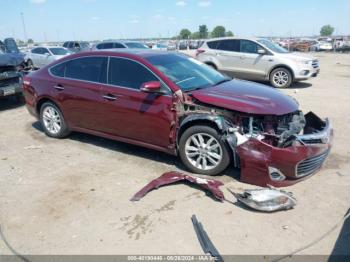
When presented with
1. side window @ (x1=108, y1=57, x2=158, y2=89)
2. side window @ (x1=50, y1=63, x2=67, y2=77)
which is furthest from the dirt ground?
side window @ (x1=50, y1=63, x2=67, y2=77)

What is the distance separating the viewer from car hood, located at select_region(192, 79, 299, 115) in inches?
170

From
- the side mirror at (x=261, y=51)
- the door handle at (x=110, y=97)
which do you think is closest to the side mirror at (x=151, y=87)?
the door handle at (x=110, y=97)

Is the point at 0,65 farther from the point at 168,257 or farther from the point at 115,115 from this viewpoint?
the point at 168,257

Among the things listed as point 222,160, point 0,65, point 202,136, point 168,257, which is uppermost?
point 0,65

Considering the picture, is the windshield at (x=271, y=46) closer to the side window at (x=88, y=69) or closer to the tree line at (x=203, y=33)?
the side window at (x=88, y=69)

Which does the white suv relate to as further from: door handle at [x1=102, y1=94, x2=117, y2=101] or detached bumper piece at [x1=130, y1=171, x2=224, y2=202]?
detached bumper piece at [x1=130, y1=171, x2=224, y2=202]

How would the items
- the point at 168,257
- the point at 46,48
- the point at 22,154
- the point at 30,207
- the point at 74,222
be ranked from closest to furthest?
the point at 168,257 < the point at 74,222 < the point at 30,207 < the point at 22,154 < the point at 46,48

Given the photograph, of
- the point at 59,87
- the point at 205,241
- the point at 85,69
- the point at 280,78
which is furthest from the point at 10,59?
the point at 280,78

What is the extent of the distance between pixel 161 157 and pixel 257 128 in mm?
1725

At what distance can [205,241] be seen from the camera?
328cm

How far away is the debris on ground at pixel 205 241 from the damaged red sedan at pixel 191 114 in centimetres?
107

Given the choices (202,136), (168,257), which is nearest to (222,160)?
(202,136)

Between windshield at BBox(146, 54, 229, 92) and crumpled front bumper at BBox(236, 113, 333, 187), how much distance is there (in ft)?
4.35

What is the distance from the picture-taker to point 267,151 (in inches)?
160
